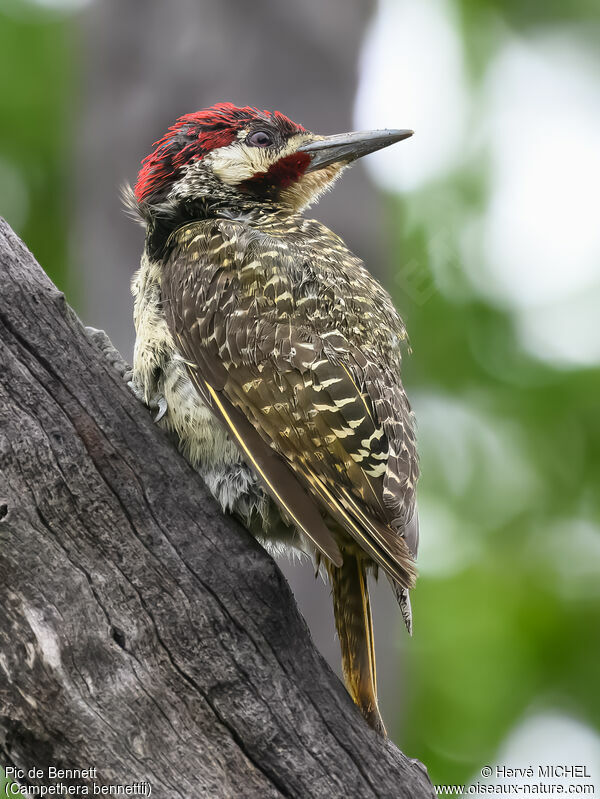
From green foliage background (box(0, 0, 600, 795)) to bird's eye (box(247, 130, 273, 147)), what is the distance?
276 centimetres

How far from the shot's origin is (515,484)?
27.7 feet

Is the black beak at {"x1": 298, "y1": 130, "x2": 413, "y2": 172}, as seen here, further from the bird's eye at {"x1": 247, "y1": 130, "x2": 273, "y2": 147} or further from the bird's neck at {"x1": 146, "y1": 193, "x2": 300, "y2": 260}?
the bird's neck at {"x1": 146, "y1": 193, "x2": 300, "y2": 260}

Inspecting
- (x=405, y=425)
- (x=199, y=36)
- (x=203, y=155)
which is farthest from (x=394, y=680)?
(x=199, y=36)

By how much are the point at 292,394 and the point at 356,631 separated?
2.71 feet

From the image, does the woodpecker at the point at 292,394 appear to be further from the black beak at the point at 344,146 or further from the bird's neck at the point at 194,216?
the black beak at the point at 344,146

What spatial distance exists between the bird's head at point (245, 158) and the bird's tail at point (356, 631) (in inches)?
68.2

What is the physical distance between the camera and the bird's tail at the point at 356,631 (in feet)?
9.18

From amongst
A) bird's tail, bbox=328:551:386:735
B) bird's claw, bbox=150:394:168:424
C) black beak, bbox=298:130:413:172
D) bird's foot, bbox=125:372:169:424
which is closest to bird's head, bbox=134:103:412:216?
black beak, bbox=298:130:413:172

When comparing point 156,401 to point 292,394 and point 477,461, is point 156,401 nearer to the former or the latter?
point 292,394

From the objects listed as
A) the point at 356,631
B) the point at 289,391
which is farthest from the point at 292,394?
the point at 356,631

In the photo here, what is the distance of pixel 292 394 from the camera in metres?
2.94

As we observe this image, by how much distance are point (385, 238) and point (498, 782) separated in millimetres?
3556

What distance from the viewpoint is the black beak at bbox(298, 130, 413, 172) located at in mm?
3949
